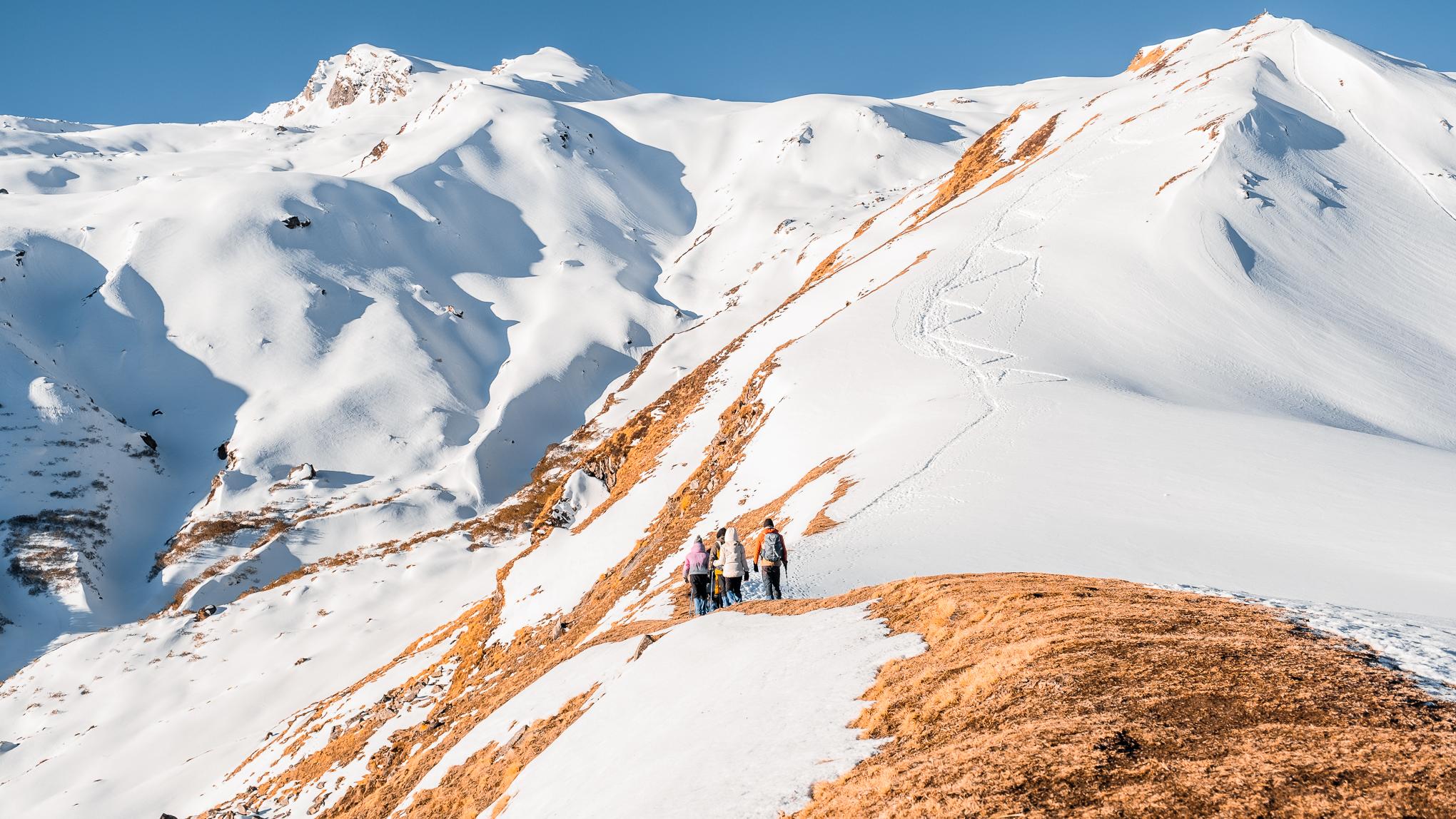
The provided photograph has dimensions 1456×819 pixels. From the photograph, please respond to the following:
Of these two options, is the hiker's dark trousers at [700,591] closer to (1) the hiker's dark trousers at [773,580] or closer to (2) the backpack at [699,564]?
(2) the backpack at [699,564]

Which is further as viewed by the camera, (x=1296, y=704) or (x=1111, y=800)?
(x=1296, y=704)

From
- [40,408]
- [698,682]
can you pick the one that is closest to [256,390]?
[40,408]

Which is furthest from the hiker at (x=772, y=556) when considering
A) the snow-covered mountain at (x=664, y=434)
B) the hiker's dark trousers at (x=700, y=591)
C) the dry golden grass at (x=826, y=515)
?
the dry golden grass at (x=826, y=515)

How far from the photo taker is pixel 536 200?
124312 mm

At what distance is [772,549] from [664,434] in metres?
28.0

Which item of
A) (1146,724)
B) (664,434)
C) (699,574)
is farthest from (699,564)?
(664,434)

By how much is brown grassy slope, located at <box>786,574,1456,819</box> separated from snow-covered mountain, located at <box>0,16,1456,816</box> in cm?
56

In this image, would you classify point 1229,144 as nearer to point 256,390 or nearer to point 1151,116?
point 1151,116

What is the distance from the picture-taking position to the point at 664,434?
4244 centimetres

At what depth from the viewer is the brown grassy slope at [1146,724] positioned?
483 cm

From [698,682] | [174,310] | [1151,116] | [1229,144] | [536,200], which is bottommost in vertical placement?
[698,682]

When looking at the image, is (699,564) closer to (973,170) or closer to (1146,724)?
(1146,724)

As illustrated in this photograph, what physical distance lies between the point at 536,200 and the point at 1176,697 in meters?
130

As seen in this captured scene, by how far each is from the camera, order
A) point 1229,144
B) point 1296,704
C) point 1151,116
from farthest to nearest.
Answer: point 1151,116, point 1229,144, point 1296,704
